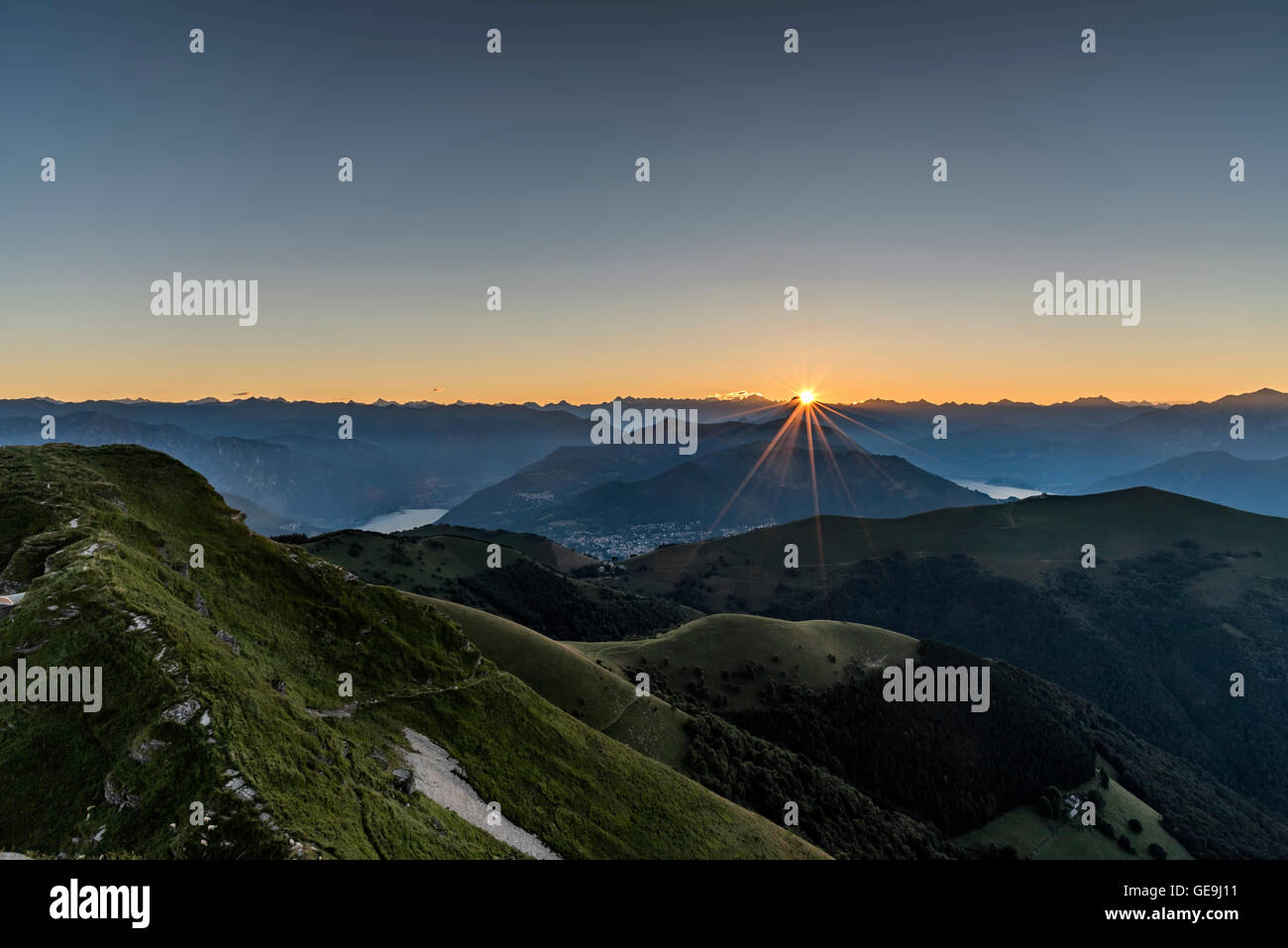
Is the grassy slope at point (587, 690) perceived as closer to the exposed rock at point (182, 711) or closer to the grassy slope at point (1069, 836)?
the exposed rock at point (182, 711)

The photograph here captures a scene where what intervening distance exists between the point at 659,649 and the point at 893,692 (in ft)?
202

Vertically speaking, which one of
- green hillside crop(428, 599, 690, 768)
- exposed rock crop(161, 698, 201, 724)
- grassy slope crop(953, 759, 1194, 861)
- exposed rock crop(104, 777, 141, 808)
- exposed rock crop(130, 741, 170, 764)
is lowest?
grassy slope crop(953, 759, 1194, 861)

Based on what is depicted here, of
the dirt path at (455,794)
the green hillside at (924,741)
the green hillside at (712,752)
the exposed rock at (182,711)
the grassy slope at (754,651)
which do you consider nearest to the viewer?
the exposed rock at (182,711)

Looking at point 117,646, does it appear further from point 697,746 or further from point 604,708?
point 697,746

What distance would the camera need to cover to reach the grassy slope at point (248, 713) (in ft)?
90.3

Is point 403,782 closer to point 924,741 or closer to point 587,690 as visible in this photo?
point 587,690

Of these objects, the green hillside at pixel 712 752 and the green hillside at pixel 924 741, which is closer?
the green hillside at pixel 712 752

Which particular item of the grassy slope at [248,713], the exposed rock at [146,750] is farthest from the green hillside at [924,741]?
the exposed rock at [146,750]

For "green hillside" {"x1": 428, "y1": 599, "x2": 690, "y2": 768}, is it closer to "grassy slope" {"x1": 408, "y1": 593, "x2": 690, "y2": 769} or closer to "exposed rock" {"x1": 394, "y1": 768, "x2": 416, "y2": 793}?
"grassy slope" {"x1": 408, "y1": 593, "x2": 690, "y2": 769}

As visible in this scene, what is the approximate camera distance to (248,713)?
33.0 metres

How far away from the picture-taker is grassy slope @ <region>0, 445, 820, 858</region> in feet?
90.3

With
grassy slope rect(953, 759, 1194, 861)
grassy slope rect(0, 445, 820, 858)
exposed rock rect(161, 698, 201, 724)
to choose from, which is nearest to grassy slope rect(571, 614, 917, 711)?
→ grassy slope rect(953, 759, 1194, 861)
